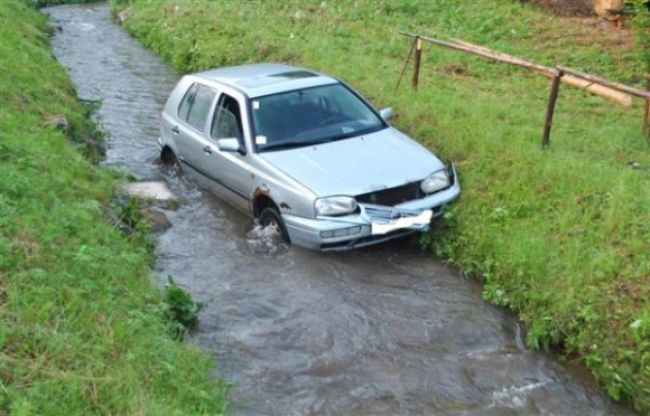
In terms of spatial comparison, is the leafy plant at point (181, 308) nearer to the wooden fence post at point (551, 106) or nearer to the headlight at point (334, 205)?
the headlight at point (334, 205)

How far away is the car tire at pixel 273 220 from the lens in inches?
316

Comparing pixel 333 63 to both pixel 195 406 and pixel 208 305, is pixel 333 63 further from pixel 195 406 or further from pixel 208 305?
pixel 195 406

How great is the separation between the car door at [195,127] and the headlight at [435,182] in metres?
2.62

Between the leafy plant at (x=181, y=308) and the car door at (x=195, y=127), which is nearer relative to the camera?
the leafy plant at (x=181, y=308)

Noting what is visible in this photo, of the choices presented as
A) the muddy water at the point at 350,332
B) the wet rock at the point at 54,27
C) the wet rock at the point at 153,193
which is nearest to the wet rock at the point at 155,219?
the muddy water at the point at 350,332

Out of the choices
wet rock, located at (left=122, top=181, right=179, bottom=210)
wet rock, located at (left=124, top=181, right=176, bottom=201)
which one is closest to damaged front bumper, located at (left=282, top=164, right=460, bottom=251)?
wet rock, located at (left=122, top=181, right=179, bottom=210)

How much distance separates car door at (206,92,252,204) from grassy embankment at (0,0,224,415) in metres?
1.17

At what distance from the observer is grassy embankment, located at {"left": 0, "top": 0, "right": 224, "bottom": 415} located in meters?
4.48

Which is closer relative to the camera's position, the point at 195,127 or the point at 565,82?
the point at 195,127

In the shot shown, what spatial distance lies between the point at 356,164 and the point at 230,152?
153 cm

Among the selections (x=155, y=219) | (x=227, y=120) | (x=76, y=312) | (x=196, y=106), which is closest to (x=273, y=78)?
(x=227, y=120)

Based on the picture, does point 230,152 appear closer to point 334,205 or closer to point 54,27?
point 334,205

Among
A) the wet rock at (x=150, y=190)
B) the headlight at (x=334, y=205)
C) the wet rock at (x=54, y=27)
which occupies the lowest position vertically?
the wet rock at (x=54, y=27)

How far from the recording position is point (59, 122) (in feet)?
35.9
